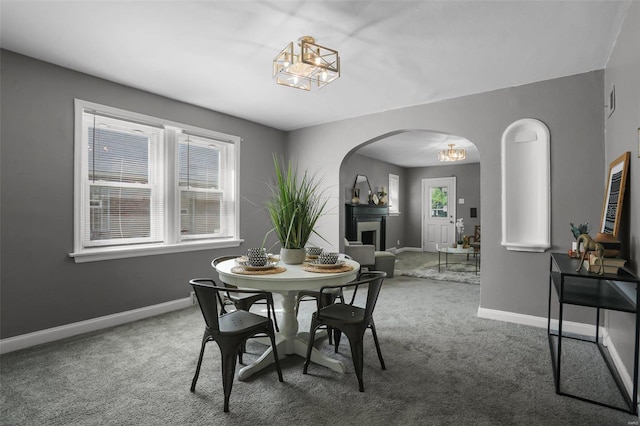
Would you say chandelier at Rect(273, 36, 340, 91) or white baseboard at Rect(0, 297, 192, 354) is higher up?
chandelier at Rect(273, 36, 340, 91)

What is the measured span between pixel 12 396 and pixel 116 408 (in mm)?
732

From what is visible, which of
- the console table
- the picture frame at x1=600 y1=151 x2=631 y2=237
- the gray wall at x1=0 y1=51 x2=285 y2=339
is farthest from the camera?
the gray wall at x1=0 y1=51 x2=285 y2=339

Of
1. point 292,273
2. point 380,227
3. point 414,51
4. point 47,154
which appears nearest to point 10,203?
point 47,154

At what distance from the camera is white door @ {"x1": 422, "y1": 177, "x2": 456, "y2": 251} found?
360 inches

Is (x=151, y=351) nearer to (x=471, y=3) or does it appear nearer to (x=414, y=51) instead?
(x=414, y=51)

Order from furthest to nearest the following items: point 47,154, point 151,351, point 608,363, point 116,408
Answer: point 47,154, point 151,351, point 608,363, point 116,408

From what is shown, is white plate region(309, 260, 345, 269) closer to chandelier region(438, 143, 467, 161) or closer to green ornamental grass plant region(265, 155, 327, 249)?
green ornamental grass plant region(265, 155, 327, 249)

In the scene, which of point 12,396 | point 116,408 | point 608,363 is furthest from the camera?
point 608,363

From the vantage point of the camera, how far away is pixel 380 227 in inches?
320

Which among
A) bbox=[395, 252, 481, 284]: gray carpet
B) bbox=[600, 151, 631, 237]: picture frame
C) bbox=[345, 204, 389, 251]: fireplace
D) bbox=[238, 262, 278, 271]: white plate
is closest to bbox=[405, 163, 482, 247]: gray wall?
bbox=[395, 252, 481, 284]: gray carpet

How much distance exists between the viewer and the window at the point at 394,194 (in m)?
9.02

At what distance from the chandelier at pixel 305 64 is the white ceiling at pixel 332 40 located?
0.37ft

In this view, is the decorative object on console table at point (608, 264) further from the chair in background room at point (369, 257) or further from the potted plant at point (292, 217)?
the chair in background room at point (369, 257)

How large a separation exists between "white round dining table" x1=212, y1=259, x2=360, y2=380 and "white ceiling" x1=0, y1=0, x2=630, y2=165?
5.66 feet
